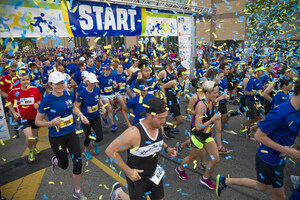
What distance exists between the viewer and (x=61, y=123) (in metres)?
3.50

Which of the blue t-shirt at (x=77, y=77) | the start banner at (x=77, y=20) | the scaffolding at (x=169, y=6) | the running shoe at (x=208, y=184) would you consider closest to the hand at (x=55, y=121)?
the start banner at (x=77, y=20)

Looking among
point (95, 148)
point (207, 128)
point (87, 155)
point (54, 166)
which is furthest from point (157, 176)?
point (95, 148)

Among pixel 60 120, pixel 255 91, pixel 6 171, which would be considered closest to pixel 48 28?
pixel 60 120

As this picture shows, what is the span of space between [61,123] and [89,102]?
1.13m

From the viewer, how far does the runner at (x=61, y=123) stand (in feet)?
11.2

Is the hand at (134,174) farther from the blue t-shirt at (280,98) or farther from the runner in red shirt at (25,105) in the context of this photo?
the blue t-shirt at (280,98)

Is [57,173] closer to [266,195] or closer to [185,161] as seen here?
[185,161]

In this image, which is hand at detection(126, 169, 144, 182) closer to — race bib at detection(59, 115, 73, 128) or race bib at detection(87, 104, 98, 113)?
race bib at detection(59, 115, 73, 128)

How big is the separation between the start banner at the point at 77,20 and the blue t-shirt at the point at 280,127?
15.5ft

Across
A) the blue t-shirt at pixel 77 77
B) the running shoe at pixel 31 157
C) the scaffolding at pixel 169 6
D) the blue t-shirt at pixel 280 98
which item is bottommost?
the running shoe at pixel 31 157

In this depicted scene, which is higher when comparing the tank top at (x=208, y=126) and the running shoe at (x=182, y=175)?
the tank top at (x=208, y=126)

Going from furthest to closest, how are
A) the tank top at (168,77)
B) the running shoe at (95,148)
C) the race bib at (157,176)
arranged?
1. the tank top at (168,77)
2. the running shoe at (95,148)
3. the race bib at (157,176)

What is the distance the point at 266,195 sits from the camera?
3510 millimetres

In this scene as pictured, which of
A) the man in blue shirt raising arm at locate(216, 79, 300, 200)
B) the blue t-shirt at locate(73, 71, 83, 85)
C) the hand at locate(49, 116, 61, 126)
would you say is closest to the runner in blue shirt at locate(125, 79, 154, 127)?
the hand at locate(49, 116, 61, 126)
